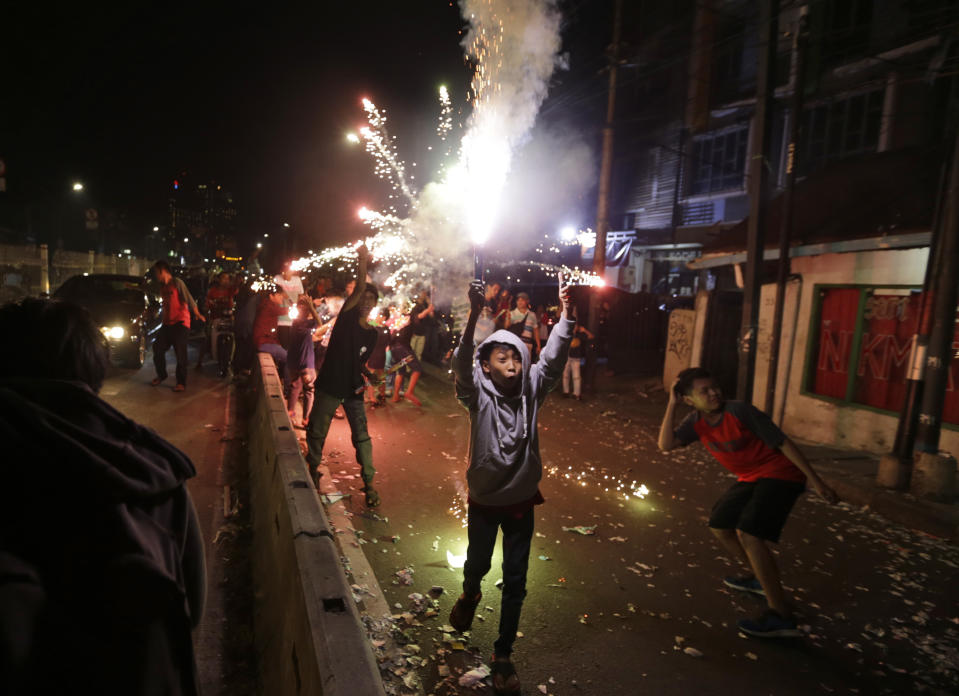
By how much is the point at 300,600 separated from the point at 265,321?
7.66 meters

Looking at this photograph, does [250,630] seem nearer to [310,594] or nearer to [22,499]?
[310,594]

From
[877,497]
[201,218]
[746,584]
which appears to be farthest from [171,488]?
[201,218]

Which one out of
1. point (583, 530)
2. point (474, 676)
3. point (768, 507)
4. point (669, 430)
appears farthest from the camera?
point (583, 530)

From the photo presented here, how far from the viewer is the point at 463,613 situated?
3.64 metres

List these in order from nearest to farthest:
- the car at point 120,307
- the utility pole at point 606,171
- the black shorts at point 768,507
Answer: the black shorts at point 768,507
the car at point 120,307
the utility pole at point 606,171

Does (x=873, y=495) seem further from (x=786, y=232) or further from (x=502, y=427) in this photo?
(x=502, y=427)

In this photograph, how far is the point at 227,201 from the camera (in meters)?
49.2

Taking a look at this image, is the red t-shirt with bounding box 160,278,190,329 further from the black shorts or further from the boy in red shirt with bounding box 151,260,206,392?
the black shorts

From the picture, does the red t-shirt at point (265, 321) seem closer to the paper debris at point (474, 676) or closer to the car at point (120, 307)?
the car at point (120, 307)

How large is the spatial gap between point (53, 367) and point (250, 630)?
268 centimetres

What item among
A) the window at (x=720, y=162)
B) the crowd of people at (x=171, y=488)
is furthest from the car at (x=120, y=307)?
the window at (x=720, y=162)

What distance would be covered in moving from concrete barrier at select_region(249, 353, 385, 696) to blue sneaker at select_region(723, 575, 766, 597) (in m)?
3.26

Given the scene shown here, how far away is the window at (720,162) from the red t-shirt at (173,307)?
1740cm

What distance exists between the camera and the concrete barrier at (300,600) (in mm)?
2219
